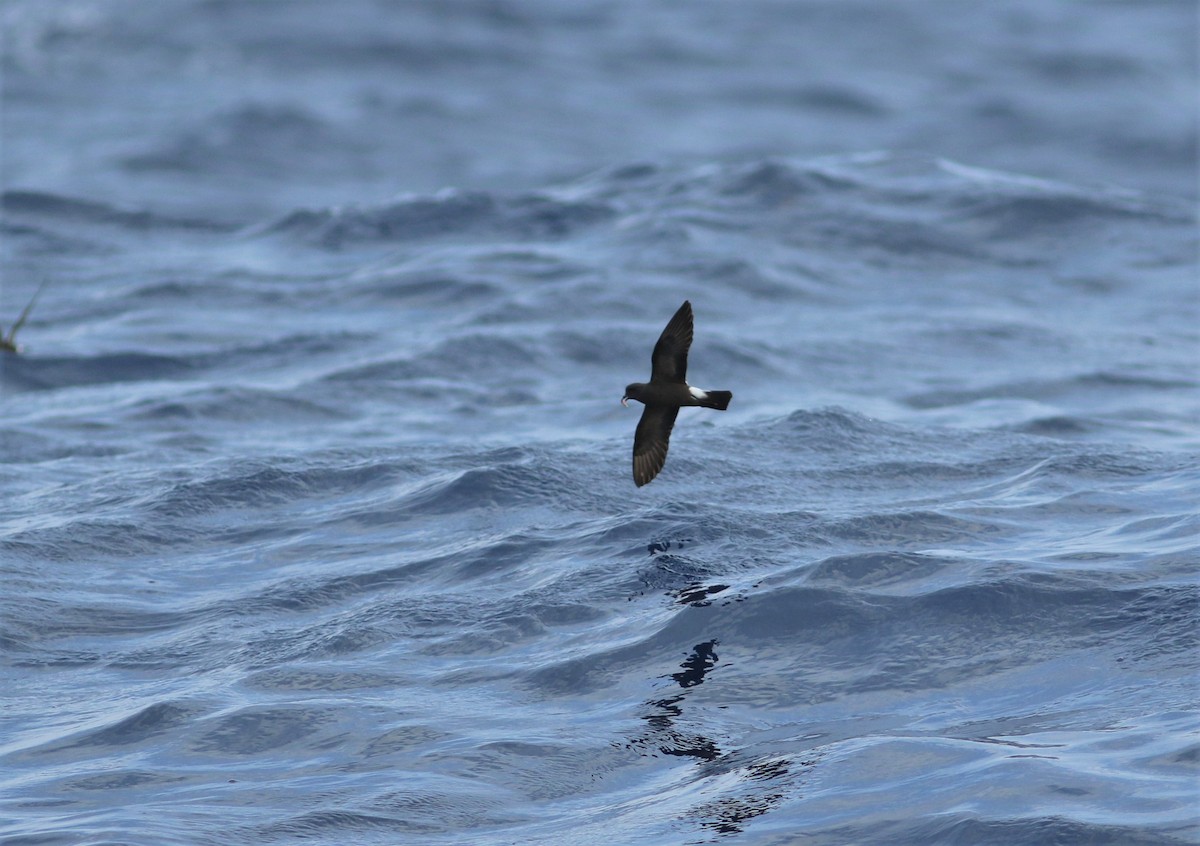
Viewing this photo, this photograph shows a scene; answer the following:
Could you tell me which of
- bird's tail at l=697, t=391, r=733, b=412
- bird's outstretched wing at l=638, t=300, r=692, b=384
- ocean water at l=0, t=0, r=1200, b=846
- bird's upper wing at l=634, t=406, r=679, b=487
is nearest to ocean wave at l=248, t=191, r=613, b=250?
ocean water at l=0, t=0, r=1200, b=846

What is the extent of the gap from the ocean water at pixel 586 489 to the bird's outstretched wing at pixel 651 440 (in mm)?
553

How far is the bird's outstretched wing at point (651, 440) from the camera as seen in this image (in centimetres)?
1061

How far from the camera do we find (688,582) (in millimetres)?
10039

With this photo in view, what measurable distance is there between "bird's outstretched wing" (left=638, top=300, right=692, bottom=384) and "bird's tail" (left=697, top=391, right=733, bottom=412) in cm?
25

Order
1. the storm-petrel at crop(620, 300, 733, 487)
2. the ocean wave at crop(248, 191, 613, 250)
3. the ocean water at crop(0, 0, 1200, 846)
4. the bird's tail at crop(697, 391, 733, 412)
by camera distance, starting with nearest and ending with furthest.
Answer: the ocean water at crop(0, 0, 1200, 846) < the bird's tail at crop(697, 391, 733, 412) < the storm-petrel at crop(620, 300, 733, 487) < the ocean wave at crop(248, 191, 613, 250)

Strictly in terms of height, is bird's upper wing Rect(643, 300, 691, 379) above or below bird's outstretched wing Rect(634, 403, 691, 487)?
above

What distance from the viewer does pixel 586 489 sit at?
12227mm

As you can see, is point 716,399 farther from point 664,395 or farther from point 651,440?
point 651,440

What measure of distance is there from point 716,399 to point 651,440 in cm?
95

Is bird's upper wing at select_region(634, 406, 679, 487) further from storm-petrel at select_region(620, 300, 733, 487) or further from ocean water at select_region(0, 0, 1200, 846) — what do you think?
ocean water at select_region(0, 0, 1200, 846)

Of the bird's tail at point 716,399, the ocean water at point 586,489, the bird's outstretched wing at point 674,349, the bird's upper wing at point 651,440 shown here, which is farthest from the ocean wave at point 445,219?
the bird's tail at point 716,399

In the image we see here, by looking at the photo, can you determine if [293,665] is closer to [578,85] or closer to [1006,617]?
[1006,617]

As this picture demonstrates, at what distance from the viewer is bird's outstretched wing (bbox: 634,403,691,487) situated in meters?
10.6

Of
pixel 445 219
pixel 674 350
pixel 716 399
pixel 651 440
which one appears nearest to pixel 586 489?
pixel 651 440
